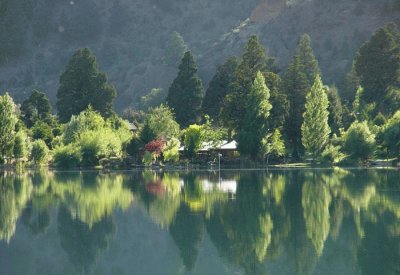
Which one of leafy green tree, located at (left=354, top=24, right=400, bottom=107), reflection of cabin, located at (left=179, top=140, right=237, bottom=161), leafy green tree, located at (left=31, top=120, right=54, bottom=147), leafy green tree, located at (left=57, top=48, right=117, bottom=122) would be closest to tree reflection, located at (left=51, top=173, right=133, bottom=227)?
reflection of cabin, located at (left=179, top=140, right=237, bottom=161)

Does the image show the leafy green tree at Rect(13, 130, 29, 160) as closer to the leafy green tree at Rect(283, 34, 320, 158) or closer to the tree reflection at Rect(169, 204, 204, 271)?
the leafy green tree at Rect(283, 34, 320, 158)

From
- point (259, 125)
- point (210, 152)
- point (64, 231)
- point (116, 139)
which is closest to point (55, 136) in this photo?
point (116, 139)

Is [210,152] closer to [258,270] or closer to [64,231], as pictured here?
[64,231]

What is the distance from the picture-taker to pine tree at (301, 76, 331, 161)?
82.5 metres

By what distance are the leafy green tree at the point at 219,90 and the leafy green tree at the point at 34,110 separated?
24214 mm

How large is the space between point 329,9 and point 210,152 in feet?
306

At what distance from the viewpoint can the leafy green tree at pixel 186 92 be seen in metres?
103

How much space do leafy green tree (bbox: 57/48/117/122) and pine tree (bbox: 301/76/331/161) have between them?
37395 mm

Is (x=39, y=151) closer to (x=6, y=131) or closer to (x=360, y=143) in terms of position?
(x=6, y=131)

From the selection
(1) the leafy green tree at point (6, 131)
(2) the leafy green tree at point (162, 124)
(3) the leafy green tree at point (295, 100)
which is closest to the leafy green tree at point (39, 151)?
(1) the leafy green tree at point (6, 131)

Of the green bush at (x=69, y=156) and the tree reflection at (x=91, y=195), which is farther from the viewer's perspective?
the green bush at (x=69, y=156)

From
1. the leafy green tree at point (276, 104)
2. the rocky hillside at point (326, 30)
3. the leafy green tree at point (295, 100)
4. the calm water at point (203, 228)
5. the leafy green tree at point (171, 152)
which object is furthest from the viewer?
the rocky hillside at point (326, 30)

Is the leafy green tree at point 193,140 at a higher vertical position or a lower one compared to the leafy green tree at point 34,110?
lower

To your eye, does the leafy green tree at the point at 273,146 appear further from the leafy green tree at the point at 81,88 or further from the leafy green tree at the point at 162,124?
the leafy green tree at the point at 81,88
